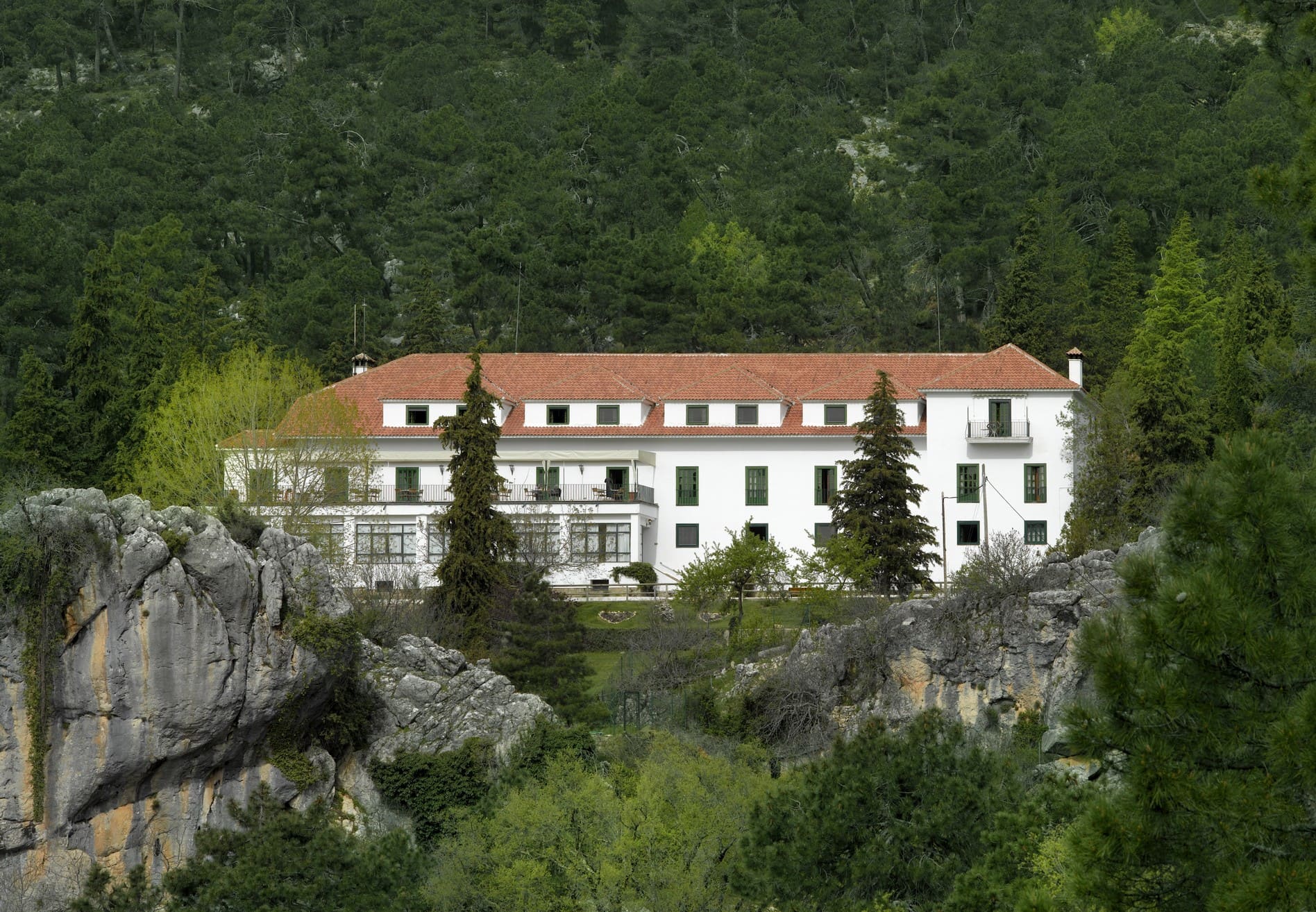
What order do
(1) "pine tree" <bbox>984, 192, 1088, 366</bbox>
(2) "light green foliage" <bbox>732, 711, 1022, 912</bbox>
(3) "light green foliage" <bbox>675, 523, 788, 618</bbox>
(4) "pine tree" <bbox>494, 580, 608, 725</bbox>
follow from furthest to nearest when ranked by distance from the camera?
(1) "pine tree" <bbox>984, 192, 1088, 366</bbox> → (3) "light green foliage" <bbox>675, 523, 788, 618</bbox> → (4) "pine tree" <bbox>494, 580, 608, 725</bbox> → (2) "light green foliage" <bbox>732, 711, 1022, 912</bbox>

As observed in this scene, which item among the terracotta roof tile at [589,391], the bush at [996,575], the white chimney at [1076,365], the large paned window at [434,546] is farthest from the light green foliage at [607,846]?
the white chimney at [1076,365]

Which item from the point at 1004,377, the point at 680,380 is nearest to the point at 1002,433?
the point at 1004,377

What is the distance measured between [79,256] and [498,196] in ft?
70.5

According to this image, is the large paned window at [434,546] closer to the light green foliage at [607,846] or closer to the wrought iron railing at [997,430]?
the wrought iron railing at [997,430]

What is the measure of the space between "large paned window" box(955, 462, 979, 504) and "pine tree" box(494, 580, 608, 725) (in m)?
19.6

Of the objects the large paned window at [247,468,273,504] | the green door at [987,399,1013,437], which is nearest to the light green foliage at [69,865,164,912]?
the large paned window at [247,468,273,504]

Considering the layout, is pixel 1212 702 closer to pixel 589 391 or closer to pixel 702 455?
pixel 702 455

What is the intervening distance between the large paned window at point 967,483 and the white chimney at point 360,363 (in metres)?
22.8

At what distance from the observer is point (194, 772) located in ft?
129

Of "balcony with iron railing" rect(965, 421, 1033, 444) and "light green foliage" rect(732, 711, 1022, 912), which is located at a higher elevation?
"balcony with iron railing" rect(965, 421, 1033, 444)

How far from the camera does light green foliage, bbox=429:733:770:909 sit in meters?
31.5

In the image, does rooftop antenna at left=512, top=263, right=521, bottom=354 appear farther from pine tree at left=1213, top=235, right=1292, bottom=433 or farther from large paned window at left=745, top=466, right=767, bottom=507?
pine tree at left=1213, top=235, right=1292, bottom=433

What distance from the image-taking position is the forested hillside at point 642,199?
73.5m

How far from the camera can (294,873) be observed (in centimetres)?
2717
